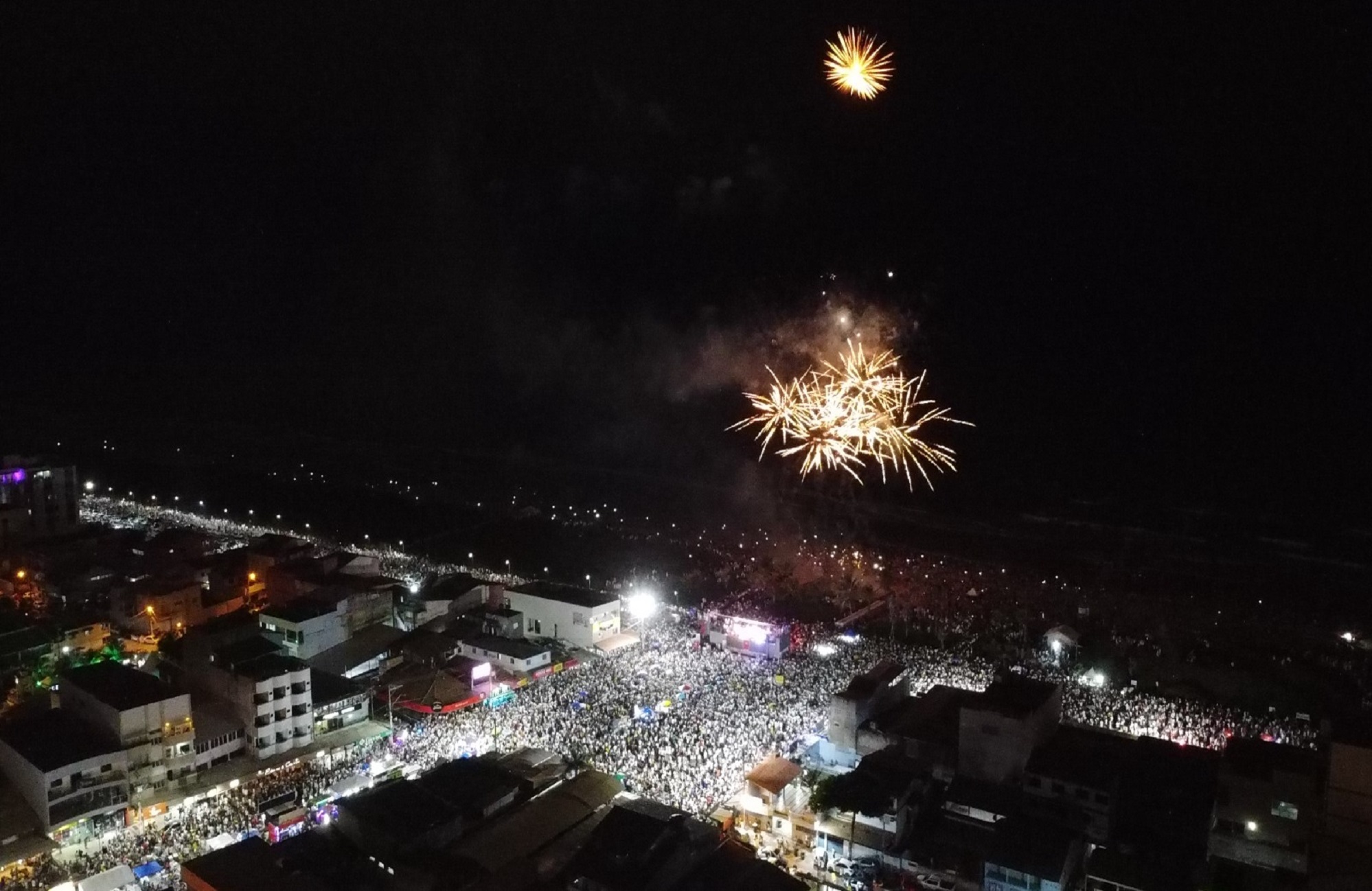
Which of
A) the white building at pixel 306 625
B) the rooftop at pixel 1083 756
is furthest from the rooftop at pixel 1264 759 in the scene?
the white building at pixel 306 625

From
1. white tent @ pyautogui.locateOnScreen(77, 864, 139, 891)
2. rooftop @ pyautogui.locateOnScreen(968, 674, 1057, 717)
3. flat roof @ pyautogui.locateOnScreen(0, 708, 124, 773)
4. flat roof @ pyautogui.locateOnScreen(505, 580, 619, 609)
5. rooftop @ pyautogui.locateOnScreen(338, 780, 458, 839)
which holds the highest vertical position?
rooftop @ pyautogui.locateOnScreen(968, 674, 1057, 717)

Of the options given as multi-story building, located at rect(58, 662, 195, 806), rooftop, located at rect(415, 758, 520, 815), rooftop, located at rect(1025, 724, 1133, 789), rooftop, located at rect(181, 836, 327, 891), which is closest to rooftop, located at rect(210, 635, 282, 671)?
multi-story building, located at rect(58, 662, 195, 806)

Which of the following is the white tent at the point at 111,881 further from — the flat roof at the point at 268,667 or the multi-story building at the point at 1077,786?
the multi-story building at the point at 1077,786

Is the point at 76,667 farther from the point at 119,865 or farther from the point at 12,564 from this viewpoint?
the point at 12,564

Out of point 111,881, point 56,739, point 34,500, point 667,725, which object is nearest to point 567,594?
point 667,725

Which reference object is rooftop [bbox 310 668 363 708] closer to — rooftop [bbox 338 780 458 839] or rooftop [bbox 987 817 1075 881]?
rooftop [bbox 338 780 458 839]

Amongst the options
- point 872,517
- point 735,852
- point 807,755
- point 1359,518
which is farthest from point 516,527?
point 1359,518

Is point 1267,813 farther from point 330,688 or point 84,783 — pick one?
point 84,783
